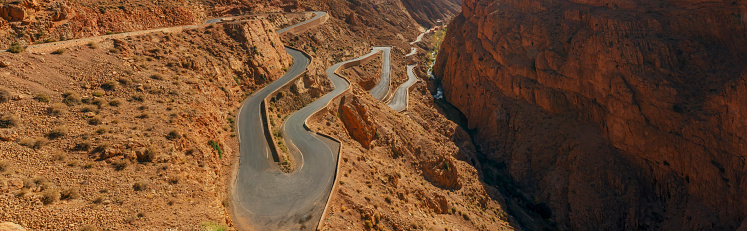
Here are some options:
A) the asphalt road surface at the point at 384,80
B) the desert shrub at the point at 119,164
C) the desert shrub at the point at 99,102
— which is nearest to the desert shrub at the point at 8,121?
the desert shrub at the point at 99,102

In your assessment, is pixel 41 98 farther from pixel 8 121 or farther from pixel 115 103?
pixel 115 103

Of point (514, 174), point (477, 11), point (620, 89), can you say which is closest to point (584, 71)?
point (620, 89)

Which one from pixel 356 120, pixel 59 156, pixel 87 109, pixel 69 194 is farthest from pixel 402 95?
pixel 69 194

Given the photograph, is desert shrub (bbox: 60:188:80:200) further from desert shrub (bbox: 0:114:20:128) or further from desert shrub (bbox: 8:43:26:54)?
desert shrub (bbox: 8:43:26:54)

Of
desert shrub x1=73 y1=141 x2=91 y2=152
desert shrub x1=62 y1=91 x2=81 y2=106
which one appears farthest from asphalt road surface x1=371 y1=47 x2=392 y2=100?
desert shrub x1=73 y1=141 x2=91 y2=152

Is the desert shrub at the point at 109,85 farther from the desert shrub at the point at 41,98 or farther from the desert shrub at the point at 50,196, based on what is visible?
the desert shrub at the point at 50,196

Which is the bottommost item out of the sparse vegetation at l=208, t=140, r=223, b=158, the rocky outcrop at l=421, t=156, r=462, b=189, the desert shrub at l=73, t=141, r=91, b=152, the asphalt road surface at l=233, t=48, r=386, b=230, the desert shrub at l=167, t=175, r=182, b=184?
the rocky outcrop at l=421, t=156, r=462, b=189
